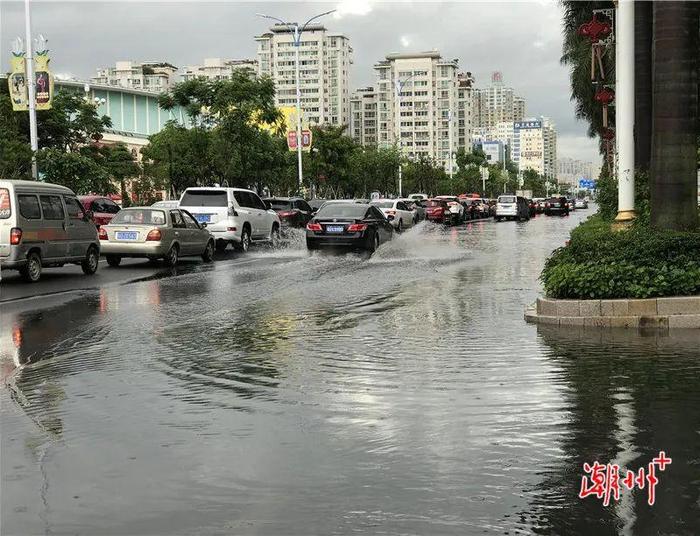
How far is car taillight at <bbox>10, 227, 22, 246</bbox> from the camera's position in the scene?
56.0 ft

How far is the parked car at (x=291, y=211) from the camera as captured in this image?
1563 inches

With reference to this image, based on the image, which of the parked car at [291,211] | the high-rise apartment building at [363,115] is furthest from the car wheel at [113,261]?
the high-rise apartment building at [363,115]

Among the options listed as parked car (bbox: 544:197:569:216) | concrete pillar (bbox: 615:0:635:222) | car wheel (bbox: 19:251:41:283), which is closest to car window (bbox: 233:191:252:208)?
car wheel (bbox: 19:251:41:283)

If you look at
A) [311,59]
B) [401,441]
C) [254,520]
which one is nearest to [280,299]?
[401,441]

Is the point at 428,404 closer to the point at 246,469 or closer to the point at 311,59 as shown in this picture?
the point at 246,469

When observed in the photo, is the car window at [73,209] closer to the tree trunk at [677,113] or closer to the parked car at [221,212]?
the parked car at [221,212]

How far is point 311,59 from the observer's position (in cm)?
18012

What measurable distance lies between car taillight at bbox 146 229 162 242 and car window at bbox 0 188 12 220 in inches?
185

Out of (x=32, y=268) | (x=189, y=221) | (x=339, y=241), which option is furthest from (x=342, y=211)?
(x=32, y=268)

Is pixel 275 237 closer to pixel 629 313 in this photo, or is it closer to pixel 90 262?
pixel 90 262

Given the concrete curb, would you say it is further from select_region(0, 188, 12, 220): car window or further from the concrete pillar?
select_region(0, 188, 12, 220): car window

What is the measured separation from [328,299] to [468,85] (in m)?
183

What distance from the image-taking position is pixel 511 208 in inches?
2457

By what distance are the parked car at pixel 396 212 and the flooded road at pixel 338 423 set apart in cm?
2874
